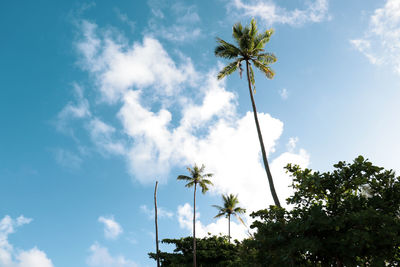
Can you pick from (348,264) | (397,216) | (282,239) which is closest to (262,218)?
(282,239)

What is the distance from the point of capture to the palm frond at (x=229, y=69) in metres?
19.9

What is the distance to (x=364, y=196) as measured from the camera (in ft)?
32.0

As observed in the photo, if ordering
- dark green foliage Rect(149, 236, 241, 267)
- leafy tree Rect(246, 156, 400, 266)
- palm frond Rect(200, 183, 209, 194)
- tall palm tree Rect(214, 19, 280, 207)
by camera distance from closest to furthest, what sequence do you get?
1. leafy tree Rect(246, 156, 400, 266)
2. tall palm tree Rect(214, 19, 280, 207)
3. dark green foliage Rect(149, 236, 241, 267)
4. palm frond Rect(200, 183, 209, 194)

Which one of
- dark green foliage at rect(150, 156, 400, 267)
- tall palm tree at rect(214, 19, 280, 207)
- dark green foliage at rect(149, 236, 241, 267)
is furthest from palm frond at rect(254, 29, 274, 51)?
dark green foliage at rect(149, 236, 241, 267)

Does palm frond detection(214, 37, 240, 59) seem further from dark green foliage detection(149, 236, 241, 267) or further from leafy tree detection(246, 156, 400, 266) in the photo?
dark green foliage detection(149, 236, 241, 267)

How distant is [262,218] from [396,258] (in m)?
4.43

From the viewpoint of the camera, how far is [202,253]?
29.9m

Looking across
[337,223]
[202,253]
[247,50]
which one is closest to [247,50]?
[247,50]

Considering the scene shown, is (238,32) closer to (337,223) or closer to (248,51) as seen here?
(248,51)

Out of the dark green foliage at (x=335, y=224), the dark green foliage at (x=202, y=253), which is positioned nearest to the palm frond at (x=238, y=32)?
the dark green foliage at (x=335, y=224)

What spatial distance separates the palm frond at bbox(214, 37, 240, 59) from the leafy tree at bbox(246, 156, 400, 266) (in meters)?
11.1

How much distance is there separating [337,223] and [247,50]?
1367 cm

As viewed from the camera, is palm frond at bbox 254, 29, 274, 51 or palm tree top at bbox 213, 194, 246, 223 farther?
palm tree top at bbox 213, 194, 246, 223

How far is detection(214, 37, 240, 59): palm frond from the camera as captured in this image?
19500 mm
